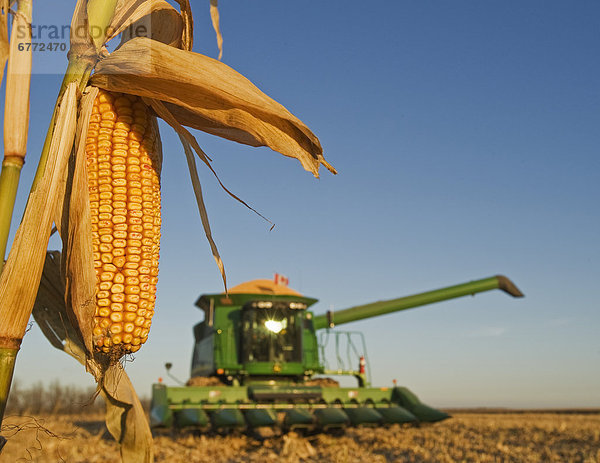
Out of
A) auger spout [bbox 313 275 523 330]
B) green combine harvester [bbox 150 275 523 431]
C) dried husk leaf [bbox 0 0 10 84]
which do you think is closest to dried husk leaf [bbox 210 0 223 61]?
dried husk leaf [bbox 0 0 10 84]

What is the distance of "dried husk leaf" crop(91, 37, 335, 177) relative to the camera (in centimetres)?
179

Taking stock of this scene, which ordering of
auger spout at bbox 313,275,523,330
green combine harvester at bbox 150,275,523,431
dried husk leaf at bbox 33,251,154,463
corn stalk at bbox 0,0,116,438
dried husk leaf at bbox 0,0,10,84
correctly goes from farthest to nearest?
auger spout at bbox 313,275,523,330 → green combine harvester at bbox 150,275,523,431 → dried husk leaf at bbox 33,251,154,463 → dried husk leaf at bbox 0,0,10,84 → corn stalk at bbox 0,0,116,438

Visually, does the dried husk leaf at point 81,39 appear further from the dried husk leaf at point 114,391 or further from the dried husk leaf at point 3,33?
the dried husk leaf at point 114,391

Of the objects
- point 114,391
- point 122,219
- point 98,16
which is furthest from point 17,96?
point 114,391

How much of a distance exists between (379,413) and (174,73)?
8614 millimetres

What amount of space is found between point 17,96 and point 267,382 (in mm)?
10056

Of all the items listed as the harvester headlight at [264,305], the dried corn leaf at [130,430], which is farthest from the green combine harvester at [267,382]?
the dried corn leaf at [130,430]

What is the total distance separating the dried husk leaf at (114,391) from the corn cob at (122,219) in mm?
220

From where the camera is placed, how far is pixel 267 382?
10984mm

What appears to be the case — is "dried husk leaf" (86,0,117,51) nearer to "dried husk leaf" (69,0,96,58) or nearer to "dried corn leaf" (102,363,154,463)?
"dried husk leaf" (69,0,96,58)

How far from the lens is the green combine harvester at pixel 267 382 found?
8406mm

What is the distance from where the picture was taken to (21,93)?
1550mm

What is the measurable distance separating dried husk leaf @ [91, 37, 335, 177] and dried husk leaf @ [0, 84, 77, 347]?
0.18 meters

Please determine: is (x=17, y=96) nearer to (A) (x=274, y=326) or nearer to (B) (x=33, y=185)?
(B) (x=33, y=185)
